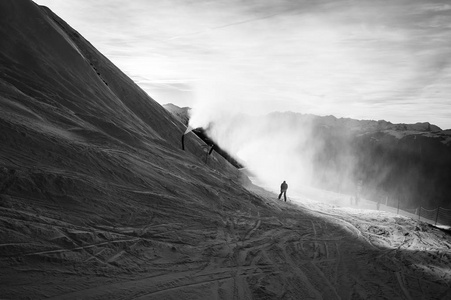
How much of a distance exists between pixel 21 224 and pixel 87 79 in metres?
12.8

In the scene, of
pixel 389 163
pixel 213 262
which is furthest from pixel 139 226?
pixel 389 163

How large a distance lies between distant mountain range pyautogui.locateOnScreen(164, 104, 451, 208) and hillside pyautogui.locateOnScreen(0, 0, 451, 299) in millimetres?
29115

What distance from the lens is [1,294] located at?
4.55 m

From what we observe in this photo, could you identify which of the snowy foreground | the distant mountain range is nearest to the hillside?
the snowy foreground

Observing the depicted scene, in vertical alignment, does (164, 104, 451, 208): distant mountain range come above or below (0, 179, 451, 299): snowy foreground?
above

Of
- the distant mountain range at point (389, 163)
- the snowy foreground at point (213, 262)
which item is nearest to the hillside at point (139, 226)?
the snowy foreground at point (213, 262)

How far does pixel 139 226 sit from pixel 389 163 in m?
57.0

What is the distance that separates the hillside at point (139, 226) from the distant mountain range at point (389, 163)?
29.1m

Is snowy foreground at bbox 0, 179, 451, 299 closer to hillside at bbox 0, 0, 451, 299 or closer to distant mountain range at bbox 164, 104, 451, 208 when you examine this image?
hillside at bbox 0, 0, 451, 299

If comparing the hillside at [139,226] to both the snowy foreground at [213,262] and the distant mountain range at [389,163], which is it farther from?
the distant mountain range at [389,163]

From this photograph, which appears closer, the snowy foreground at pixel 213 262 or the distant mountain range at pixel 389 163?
the snowy foreground at pixel 213 262

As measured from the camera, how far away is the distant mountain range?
163 ft

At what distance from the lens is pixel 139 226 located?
8.44 meters

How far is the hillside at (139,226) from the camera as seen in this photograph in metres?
6.01
